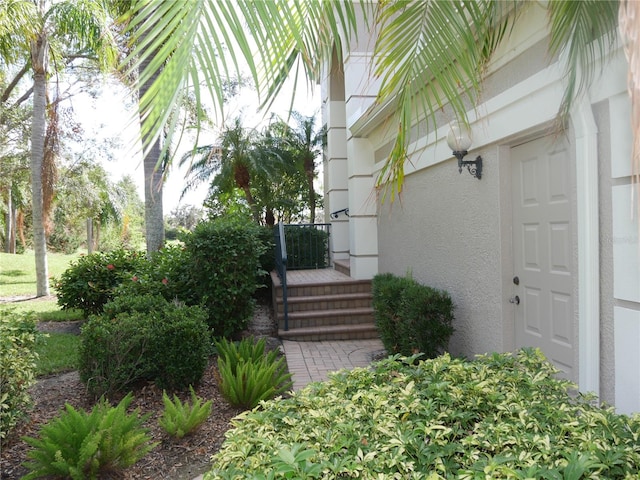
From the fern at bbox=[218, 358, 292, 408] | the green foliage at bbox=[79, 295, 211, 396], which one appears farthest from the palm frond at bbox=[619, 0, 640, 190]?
the green foliage at bbox=[79, 295, 211, 396]

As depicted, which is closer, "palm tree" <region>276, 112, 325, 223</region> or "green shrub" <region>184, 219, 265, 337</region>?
"green shrub" <region>184, 219, 265, 337</region>

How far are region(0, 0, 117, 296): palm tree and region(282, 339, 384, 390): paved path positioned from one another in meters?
7.58

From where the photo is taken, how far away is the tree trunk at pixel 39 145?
42.4 feet

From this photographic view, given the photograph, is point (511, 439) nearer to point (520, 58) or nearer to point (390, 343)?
point (520, 58)

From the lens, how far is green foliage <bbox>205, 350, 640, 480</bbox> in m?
1.70

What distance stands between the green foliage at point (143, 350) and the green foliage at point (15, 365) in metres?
0.56

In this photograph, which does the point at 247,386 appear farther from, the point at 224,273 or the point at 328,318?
the point at 328,318

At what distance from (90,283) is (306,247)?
5380 mm

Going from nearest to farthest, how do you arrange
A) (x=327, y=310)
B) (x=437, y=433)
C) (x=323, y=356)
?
(x=437, y=433)
(x=323, y=356)
(x=327, y=310)

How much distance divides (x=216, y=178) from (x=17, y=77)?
26.2 feet

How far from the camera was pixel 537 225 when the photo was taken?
4.22 metres

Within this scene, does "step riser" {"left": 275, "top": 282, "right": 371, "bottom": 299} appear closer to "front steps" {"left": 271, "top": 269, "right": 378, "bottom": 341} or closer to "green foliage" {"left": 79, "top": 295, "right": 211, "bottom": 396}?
"front steps" {"left": 271, "top": 269, "right": 378, "bottom": 341}

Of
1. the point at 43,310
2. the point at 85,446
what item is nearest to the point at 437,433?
the point at 85,446

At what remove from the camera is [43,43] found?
12.8 meters
